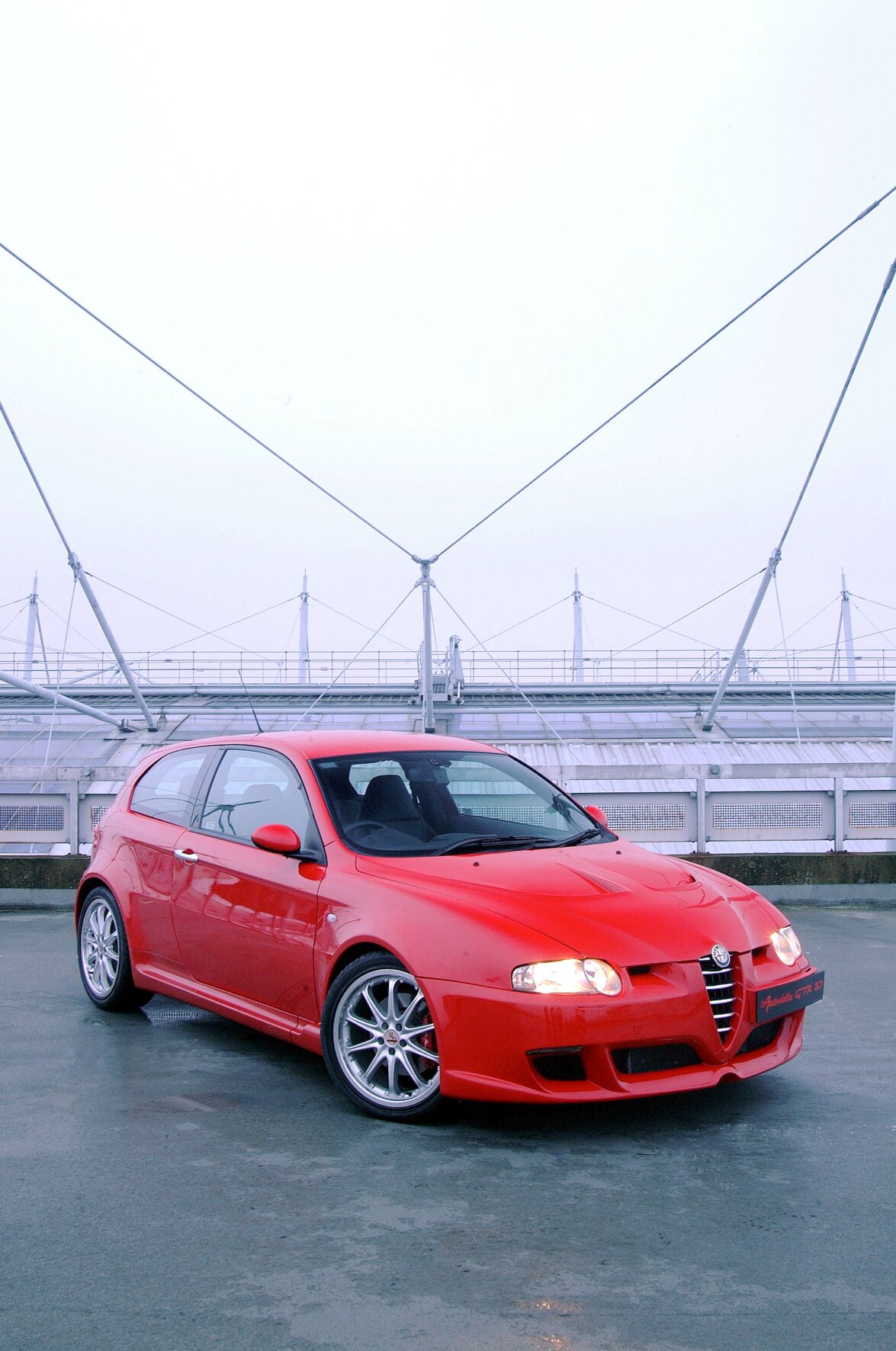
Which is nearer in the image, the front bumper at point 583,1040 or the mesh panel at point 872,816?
the front bumper at point 583,1040

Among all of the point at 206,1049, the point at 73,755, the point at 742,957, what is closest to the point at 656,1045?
the point at 742,957

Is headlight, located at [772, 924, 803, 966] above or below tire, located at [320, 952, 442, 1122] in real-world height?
above

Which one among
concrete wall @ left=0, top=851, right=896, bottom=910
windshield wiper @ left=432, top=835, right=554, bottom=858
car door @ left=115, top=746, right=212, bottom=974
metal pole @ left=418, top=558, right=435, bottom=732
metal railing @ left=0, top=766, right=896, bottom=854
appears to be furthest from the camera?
metal pole @ left=418, top=558, right=435, bottom=732

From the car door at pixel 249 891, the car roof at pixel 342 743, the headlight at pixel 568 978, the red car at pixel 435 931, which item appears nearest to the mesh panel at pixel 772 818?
the red car at pixel 435 931

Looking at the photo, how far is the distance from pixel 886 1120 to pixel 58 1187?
2.95 m

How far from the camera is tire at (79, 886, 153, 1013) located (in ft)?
20.5

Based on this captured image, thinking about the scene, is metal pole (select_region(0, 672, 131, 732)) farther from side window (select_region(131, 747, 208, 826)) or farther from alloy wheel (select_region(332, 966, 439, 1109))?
alloy wheel (select_region(332, 966, 439, 1109))

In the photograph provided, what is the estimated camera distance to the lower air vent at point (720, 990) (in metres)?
4.33

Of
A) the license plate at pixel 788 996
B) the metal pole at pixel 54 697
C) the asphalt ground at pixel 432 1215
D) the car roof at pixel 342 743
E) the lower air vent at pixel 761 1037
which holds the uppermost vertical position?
the metal pole at pixel 54 697

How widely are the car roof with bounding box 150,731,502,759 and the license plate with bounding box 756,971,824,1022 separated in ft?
6.67

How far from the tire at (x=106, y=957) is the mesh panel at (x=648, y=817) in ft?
18.2

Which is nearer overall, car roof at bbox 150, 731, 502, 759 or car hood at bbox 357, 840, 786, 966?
car hood at bbox 357, 840, 786, 966

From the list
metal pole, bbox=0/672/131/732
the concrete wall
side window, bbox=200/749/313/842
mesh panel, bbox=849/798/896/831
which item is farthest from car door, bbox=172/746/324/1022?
metal pole, bbox=0/672/131/732

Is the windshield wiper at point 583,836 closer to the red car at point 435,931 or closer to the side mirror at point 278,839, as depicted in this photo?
the red car at point 435,931
